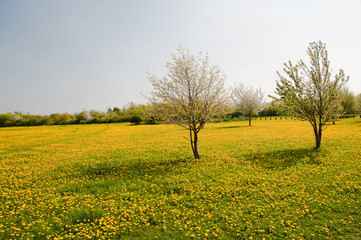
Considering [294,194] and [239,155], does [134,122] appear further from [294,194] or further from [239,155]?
[294,194]

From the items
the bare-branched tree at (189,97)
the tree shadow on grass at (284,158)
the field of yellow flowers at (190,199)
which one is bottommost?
the field of yellow flowers at (190,199)

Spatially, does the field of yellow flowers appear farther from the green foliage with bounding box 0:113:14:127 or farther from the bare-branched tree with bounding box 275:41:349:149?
the green foliage with bounding box 0:113:14:127

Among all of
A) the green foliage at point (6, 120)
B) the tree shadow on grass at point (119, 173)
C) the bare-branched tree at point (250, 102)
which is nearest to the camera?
the tree shadow on grass at point (119, 173)

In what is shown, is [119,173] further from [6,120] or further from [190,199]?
[6,120]

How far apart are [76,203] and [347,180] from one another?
42.8 ft

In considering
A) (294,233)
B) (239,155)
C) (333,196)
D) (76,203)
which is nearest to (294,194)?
(333,196)

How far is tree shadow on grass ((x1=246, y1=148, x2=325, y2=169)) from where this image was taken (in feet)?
43.3

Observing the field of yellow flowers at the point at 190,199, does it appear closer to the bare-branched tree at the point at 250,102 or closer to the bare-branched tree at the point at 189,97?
the bare-branched tree at the point at 189,97

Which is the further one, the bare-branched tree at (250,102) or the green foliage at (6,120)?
the green foliage at (6,120)

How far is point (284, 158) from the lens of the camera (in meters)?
14.6

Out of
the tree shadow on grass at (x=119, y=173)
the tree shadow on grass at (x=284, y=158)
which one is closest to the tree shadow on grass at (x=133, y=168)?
the tree shadow on grass at (x=119, y=173)

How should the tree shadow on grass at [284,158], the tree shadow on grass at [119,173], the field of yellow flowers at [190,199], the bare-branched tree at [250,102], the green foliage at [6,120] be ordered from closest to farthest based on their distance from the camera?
the field of yellow flowers at [190,199]
the tree shadow on grass at [119,173]
the tree shadow on grass at [284,158]
the bare-branched tree at [250,102]
the green foliage at [6,120]

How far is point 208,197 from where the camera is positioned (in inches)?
344

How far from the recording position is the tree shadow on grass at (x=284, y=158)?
520 inches
